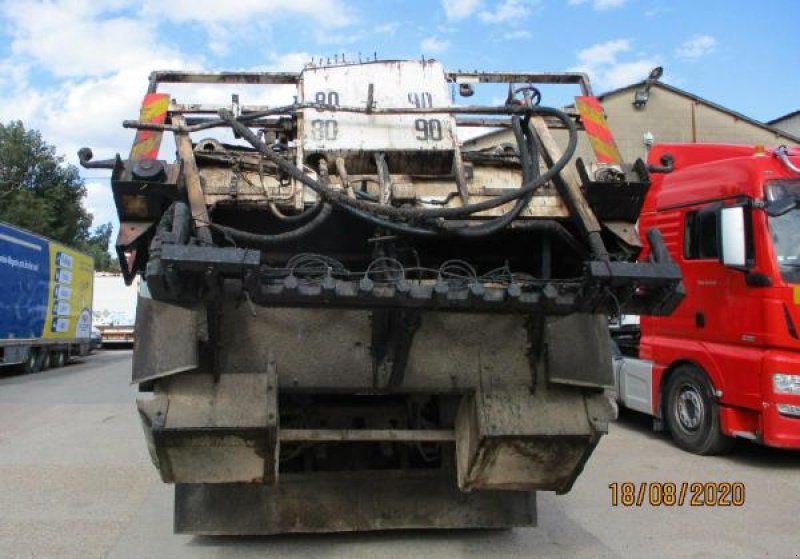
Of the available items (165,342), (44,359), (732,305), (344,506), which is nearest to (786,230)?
(732,305)

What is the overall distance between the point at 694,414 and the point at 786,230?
2.26m

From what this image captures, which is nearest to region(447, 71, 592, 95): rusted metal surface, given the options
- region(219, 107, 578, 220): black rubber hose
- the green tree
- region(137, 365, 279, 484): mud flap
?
region(219, 107, 578, 220): black rubber hose

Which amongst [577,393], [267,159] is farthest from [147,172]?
[577,393]

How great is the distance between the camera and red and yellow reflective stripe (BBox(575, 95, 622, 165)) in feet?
14.2

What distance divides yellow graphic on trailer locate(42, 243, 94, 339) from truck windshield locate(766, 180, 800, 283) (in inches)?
686

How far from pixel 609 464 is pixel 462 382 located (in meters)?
4.32

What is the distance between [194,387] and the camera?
353 centimetres

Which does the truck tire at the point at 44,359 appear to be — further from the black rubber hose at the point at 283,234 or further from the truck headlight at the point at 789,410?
the truck headlight at the point at 789,410

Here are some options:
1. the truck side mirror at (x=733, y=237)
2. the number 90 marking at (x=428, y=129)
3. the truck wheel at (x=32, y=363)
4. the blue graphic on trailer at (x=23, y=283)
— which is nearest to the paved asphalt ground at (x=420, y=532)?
the truck side mirror at (x=733, y=237)

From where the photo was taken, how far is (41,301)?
18516 millimetres

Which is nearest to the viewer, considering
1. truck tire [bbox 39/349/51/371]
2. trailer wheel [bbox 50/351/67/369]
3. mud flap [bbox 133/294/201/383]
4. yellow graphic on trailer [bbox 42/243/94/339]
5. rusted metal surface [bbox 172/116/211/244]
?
mud flap [bbox 133/294/201/383]

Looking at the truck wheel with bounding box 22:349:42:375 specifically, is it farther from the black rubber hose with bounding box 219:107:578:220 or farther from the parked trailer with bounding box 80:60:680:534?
the black rubber hose with bounding box 219:107:578:220

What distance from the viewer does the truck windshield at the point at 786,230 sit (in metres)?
6.98
